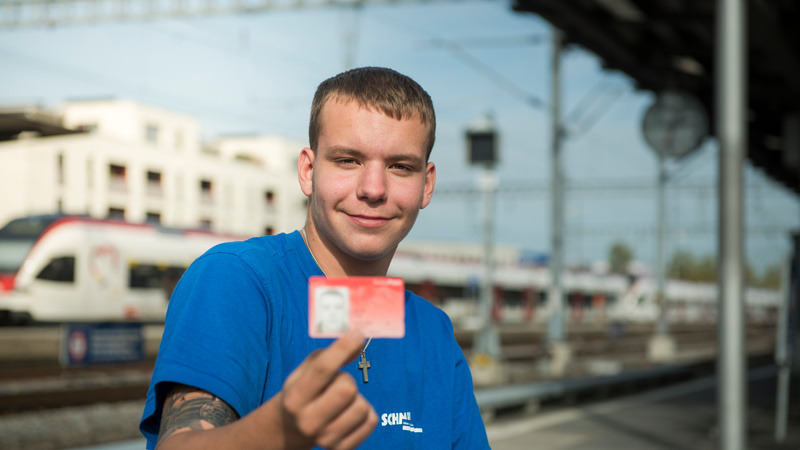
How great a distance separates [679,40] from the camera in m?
15.6

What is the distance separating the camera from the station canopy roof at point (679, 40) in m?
13.1

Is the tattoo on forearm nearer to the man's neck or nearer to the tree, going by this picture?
the man's neck

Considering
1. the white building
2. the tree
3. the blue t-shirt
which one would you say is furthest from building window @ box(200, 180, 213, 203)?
the tree

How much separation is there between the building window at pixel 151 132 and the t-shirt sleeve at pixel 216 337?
46.1 m

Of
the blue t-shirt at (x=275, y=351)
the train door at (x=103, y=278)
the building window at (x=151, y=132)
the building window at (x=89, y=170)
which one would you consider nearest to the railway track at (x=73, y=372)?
the train door at (x=103, y=278)

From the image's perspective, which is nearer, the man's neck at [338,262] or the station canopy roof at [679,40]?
the man's neck at [338,262]

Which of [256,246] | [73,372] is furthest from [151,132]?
[256,246]

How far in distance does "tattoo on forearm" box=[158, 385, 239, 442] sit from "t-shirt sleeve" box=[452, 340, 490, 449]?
27.7 inches

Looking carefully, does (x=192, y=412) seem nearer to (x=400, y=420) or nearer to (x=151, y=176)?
(x=400, y=420)

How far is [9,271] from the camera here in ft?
82.4

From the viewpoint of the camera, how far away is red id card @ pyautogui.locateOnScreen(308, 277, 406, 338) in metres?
1.19

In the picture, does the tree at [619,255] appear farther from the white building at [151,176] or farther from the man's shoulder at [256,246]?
the man's shoulder at [256,246]

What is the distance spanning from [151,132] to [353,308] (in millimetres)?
51999

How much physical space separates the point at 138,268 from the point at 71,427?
708 inches
